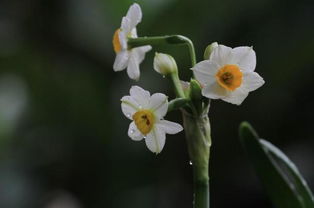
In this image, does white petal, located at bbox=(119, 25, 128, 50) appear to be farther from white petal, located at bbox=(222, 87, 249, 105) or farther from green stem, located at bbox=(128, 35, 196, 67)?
white petal, located at bbox=(222, 87, 249, 105)

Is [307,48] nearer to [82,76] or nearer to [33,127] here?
[82,76]

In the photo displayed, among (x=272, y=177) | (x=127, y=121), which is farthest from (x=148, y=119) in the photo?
(x=127, y=121)

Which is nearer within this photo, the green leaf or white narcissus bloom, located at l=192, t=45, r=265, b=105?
white narcissus bloom, located at l=192, t=45, r=265, b=105

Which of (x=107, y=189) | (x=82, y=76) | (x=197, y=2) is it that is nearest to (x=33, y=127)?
(x=82, y=76)

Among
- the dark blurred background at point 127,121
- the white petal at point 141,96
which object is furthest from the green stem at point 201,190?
the dark blurred background at point 127,121

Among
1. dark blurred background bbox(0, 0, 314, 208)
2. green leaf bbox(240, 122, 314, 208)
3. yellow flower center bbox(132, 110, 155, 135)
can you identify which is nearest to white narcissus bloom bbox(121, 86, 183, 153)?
yellow flower center bbox(132, 110, 155, 135)

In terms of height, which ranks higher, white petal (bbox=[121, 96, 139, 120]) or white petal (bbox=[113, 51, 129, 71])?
white petal (bbox=[113, 51, 129, 71])

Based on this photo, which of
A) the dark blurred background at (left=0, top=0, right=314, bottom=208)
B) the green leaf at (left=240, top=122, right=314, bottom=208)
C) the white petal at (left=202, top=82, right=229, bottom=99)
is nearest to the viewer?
the white petal at (left=202, top=82, right=229, bottom=99)
